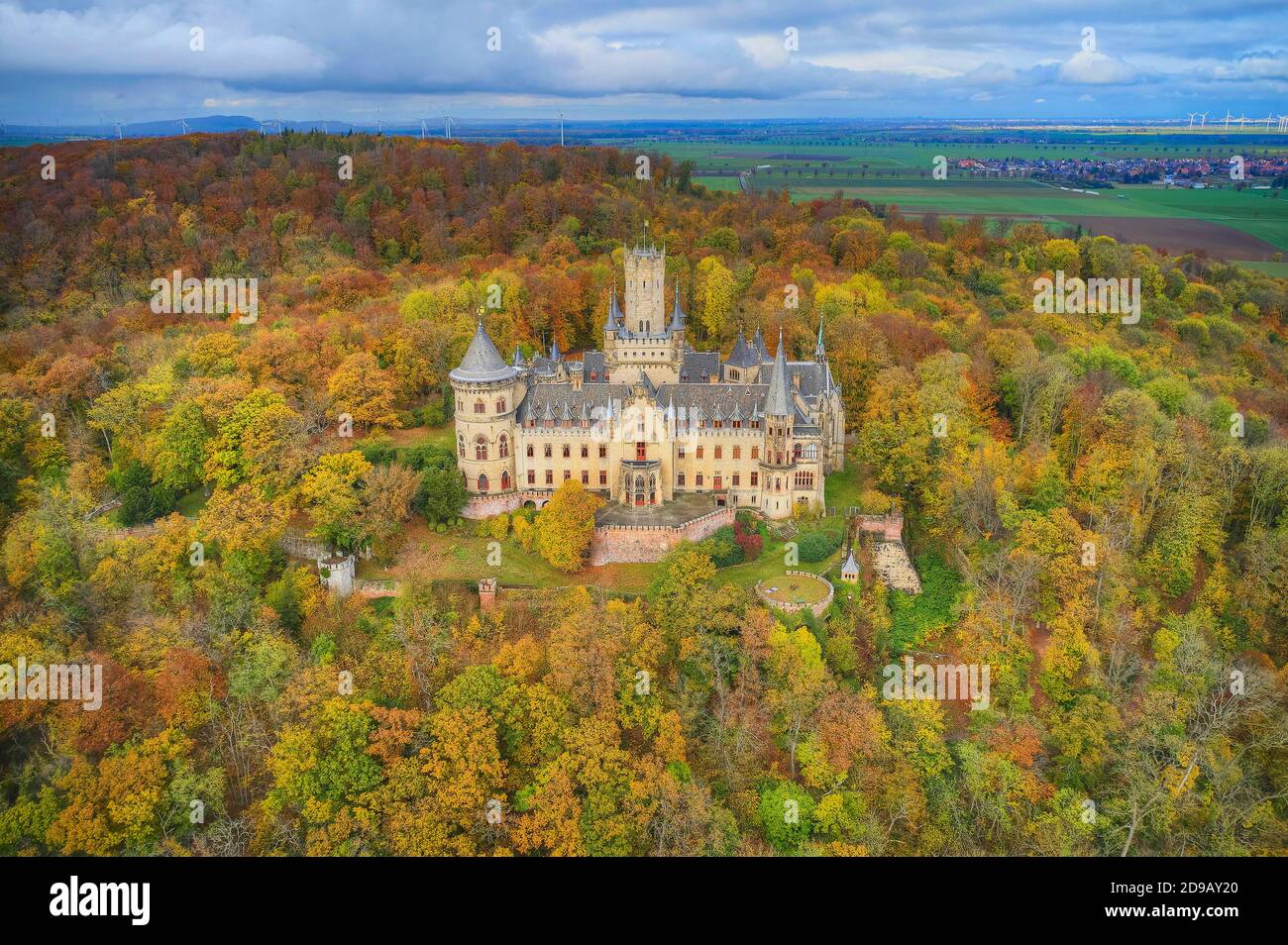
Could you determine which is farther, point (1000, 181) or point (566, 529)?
point (1000, 181)

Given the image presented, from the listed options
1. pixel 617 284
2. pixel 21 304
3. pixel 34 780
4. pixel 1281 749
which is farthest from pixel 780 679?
pixel 21 304

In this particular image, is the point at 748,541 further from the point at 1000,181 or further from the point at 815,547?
the point at 1000,181

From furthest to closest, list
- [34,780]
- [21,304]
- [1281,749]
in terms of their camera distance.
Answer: [21,304] → [1281,749] → [34,780]

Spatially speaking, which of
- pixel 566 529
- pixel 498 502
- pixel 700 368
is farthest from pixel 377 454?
pixel 700 368

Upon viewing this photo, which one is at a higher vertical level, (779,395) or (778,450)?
(779,395)

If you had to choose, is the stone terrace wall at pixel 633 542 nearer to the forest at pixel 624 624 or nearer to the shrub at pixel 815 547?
the forest at pixel 624 624

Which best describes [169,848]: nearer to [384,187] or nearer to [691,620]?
[691,620]

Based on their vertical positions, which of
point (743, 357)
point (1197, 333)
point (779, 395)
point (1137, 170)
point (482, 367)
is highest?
point (1137, 170)

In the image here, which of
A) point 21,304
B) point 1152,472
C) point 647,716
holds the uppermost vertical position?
point 21,304
